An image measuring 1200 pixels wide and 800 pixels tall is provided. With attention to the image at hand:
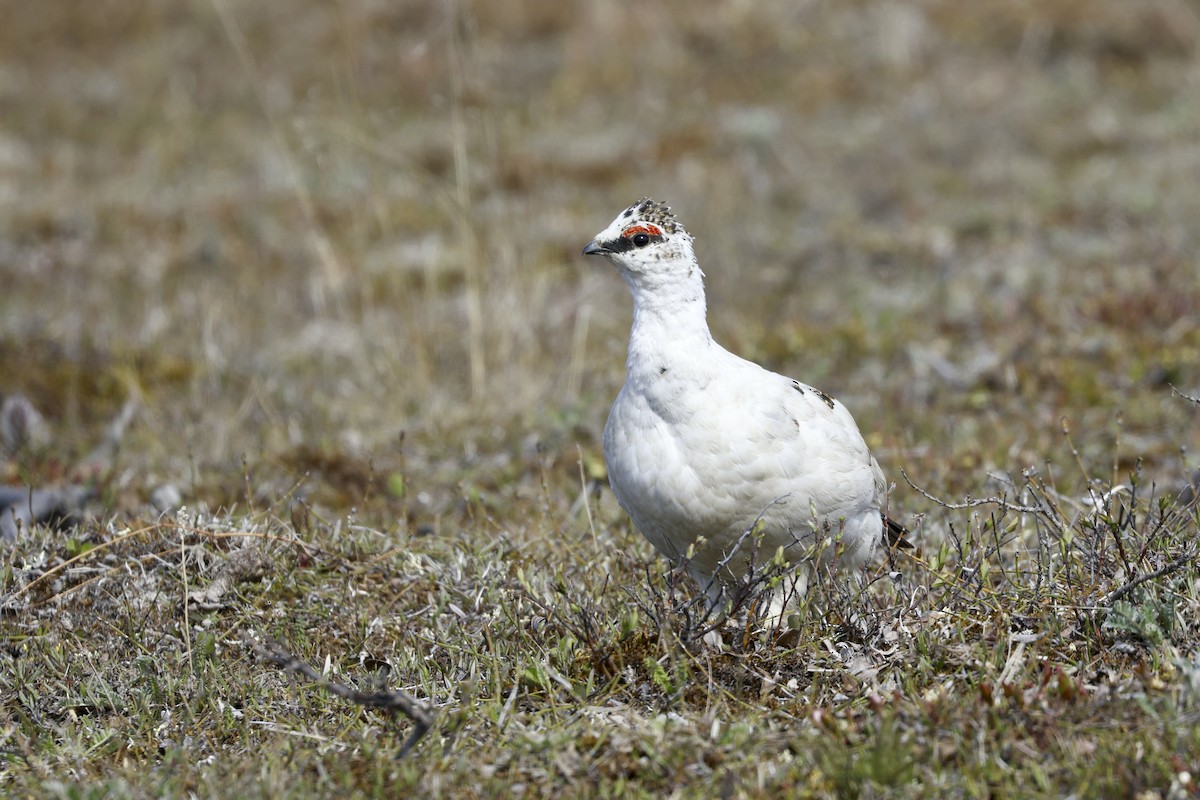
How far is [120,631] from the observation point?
13.2ft

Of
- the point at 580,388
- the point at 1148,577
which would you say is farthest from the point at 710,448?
the point at 580,388

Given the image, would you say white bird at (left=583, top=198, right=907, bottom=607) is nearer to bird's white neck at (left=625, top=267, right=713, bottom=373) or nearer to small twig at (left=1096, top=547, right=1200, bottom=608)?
bird's white neck at (left=625, top=267, right=713, bottom=373)

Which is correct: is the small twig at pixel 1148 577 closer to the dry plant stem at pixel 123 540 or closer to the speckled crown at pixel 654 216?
the speckled crown at pixel 654 216

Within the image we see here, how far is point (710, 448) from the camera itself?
3.64 metres

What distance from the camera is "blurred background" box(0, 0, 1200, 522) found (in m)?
6.40

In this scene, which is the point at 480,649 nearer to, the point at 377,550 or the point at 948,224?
the point at 377,550

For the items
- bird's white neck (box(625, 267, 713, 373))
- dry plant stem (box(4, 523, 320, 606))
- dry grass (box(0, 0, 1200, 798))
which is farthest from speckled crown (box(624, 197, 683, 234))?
dry plant stem (box(4, 523, 320, 606))

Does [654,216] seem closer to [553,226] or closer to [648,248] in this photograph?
[648,248]

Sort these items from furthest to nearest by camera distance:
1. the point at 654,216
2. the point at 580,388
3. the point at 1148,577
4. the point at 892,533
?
1. the point at 580,388
2. the point at 892,533
3. the point at 654,216
4. the point at 1148,577

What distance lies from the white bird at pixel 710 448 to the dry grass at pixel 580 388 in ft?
0.76

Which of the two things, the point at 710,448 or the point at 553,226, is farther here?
the point at 553,226

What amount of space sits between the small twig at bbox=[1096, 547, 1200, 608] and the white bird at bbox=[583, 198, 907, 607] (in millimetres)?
754

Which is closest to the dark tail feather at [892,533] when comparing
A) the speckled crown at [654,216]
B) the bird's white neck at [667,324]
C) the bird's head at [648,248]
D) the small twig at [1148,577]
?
the small twig at [1148,577]

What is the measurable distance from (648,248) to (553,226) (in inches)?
231
